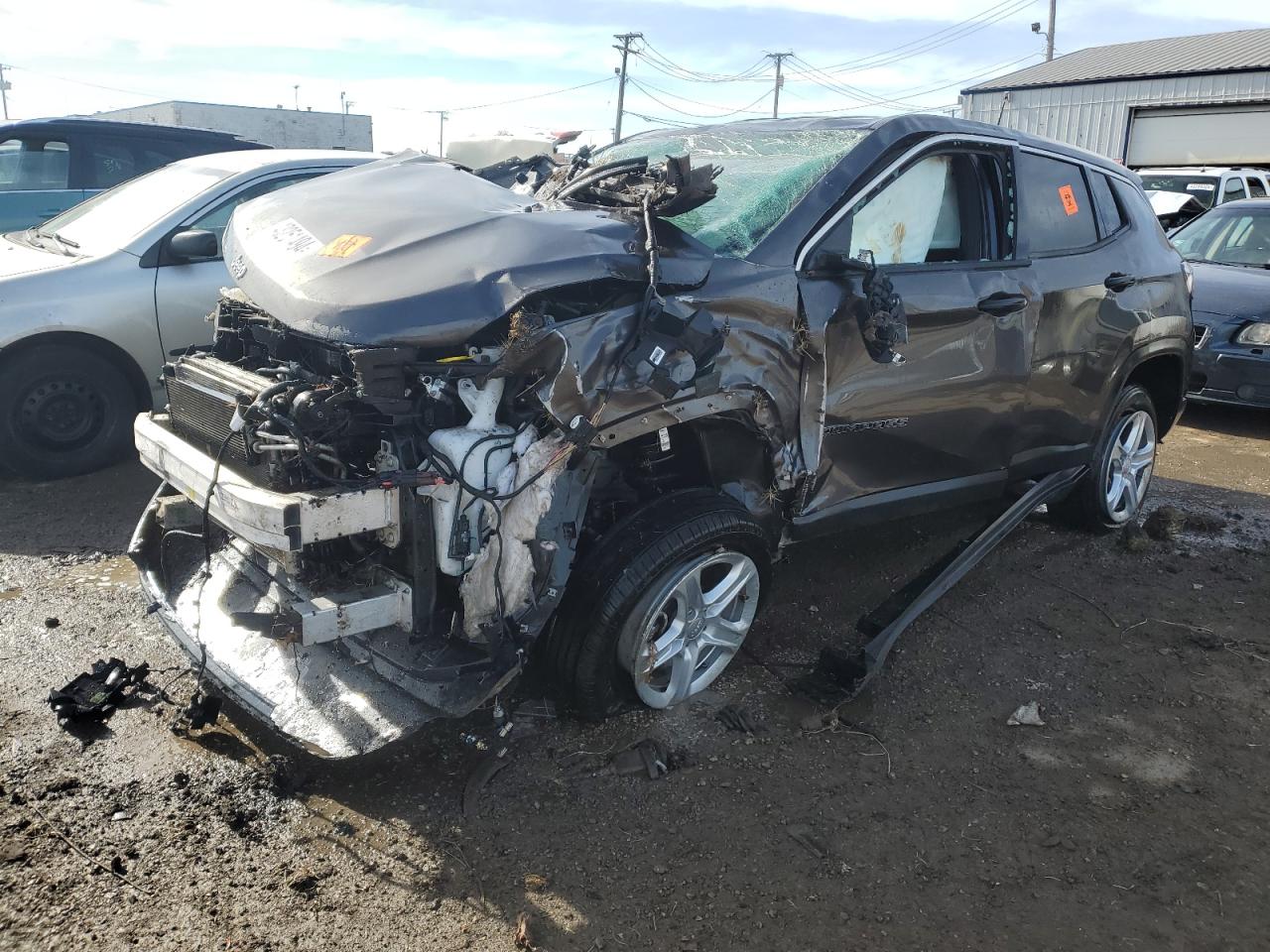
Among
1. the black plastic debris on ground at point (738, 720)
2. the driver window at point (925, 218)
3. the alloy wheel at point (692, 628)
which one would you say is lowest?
the black plastic debris on ground at point (738, 720)

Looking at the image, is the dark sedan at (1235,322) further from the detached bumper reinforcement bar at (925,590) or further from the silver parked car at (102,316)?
the silver parked car at (102,316)

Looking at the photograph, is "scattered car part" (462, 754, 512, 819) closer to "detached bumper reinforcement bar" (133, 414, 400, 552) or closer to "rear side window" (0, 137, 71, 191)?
"detached bumper reinforcement bar" (133, 414, 400, 552)

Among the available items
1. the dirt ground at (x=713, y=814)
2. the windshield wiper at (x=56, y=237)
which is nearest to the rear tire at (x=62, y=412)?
the windshield wiper at (x=56, y=237)

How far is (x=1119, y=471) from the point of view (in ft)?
17.3

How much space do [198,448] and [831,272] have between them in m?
2.19

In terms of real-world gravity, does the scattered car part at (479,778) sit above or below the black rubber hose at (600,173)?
below

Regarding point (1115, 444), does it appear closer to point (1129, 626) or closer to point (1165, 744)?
point (1129, 626)

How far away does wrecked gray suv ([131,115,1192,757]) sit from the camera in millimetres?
2809

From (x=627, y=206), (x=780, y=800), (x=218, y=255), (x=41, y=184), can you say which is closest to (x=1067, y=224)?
(x=627, y=206)

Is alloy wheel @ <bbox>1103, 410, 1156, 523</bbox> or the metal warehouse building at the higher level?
the metal warehouse building

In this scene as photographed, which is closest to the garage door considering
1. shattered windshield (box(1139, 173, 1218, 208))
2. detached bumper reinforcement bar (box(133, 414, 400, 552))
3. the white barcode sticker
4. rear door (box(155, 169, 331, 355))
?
shattered windshield (box(1139, 173, 1218, 208))

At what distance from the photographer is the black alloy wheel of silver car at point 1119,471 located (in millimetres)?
5043

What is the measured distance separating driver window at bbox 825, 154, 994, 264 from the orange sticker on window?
0.59 m

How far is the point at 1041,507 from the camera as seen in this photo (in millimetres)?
5375
